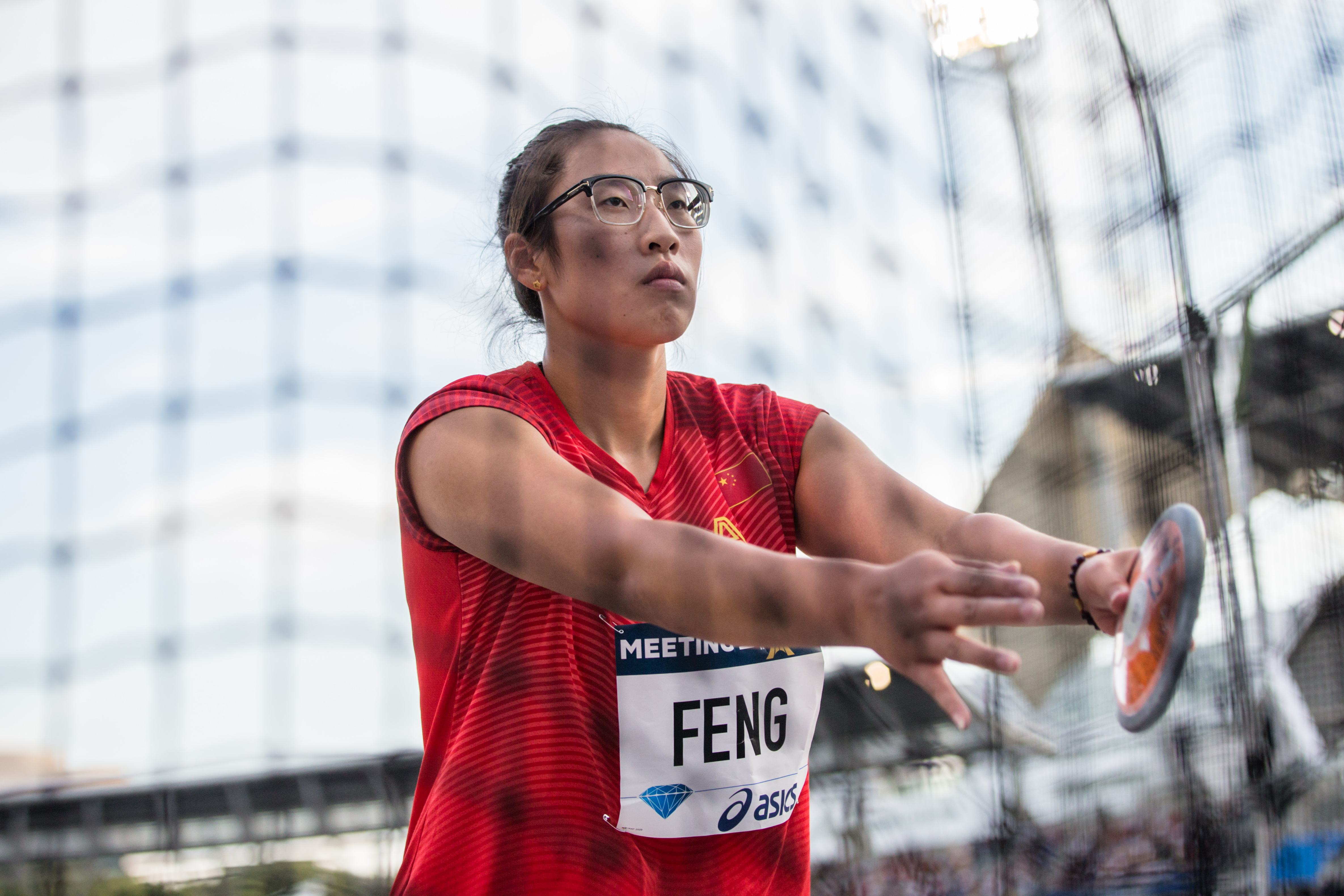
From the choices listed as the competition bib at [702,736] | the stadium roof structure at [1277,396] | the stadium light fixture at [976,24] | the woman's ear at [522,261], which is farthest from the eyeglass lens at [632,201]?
the stadium roof structure at [1277,396]

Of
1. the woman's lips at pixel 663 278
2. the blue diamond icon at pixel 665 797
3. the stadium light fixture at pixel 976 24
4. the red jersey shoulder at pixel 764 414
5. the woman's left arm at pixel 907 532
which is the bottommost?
the blue diamond icon at pixel 665 797

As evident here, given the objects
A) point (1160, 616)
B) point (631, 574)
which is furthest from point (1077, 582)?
point (631, 574)

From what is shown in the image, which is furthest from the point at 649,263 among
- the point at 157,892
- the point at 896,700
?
the point at 896,700

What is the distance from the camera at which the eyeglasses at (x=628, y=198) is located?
140 cm

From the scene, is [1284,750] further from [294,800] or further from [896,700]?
[294,800]

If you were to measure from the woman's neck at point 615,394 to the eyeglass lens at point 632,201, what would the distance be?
7.3 inches

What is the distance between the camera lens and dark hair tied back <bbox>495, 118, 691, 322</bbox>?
149 centimetres

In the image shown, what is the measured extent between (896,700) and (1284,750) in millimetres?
6131

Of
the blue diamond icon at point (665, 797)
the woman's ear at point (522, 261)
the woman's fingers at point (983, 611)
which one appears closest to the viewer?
the woman's fingers at point (983, 611)

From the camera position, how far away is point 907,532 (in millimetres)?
1299

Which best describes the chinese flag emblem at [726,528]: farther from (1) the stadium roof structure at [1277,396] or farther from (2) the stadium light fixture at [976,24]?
(1) the stadium roof structure at [1277,396]

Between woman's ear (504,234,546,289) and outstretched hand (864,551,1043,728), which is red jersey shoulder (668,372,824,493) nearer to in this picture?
woman's ear (504,234,546,289)

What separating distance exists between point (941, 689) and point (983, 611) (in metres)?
0.10

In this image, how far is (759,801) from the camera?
1221 millimetres
